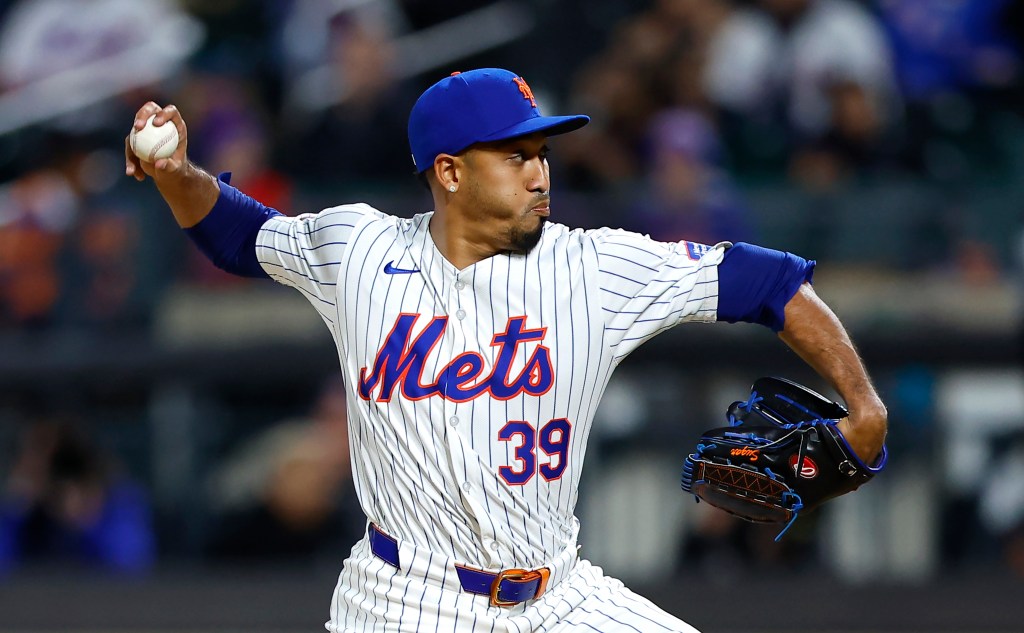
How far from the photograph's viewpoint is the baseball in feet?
10.2

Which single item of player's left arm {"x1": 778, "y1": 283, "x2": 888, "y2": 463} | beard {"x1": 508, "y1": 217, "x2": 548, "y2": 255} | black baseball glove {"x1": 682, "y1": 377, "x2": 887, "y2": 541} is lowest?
black baseball glove {"x1": 682, "y1": 377, "x2": 887, "y2": 541}

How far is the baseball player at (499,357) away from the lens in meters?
3.03

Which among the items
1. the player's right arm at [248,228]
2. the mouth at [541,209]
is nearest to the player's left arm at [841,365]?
the mouth at [541,209]

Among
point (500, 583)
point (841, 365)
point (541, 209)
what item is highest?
point (541, 209)

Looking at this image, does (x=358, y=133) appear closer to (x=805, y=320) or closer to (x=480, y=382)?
(x=480, y=382)

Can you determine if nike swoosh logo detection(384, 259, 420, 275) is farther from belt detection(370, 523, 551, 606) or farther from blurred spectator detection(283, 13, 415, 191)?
blurred spectator detection(283, 13, 415, 191)

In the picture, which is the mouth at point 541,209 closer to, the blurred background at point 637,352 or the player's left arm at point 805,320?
the player's left arm at point 805,320

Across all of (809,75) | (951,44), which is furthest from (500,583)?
(951,44)

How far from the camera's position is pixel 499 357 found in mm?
3053

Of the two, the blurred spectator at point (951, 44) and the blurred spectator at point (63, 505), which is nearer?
the blurred spectator at point (63, 505)

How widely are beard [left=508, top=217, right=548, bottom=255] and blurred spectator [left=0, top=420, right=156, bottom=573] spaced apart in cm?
343

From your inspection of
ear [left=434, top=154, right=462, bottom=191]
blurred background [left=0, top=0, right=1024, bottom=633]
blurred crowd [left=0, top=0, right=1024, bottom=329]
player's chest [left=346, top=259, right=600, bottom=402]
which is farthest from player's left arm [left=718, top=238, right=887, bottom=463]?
blurred crowd [left=0, top=0, right=1024, bottom=329]

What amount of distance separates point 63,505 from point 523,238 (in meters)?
3.69

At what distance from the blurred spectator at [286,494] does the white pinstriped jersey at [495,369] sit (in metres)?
Result: 2.80
